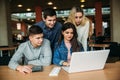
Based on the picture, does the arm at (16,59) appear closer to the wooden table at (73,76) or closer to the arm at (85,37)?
the wooden table at (73,76)

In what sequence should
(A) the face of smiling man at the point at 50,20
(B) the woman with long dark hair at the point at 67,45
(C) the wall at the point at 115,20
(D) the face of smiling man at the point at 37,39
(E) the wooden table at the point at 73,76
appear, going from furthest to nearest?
(C) the wall at the point at 115,20
(A) the face of smiling man at the point at 50,20
(B) the woman with long dark hair at the point at 67,45
(D) the face of smiling man at the point at 37,39
(E) the wooden table at the point at 73,76

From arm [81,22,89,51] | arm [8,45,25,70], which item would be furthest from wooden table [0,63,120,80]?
arm [81,22,89,51]

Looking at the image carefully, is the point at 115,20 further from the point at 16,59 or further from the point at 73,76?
the point at 73,76

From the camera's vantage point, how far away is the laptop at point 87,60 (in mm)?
1984

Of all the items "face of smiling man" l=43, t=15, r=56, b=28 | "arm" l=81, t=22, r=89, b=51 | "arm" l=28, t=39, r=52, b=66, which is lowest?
"arm" l=28, t=39, r=52, b=66

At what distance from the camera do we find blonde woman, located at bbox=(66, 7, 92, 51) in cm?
308

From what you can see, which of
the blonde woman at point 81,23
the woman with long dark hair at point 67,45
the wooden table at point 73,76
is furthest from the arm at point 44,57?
the blonde woman at point 81,23

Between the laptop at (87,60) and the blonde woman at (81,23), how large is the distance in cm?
93

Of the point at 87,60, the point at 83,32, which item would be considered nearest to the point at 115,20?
the point at 83,32

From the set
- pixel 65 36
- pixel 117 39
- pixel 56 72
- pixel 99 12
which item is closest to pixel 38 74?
pixel 56 72

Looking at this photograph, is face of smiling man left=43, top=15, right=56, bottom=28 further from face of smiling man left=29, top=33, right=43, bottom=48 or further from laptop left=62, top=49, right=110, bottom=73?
laptop left=62, top=49, right=110, bottom=73

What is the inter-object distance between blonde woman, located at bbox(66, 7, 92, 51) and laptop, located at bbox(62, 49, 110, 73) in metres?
0.93

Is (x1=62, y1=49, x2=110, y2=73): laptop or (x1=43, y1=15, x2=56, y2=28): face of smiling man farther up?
(x1=43, y1=15, x2=56, y2=28): face of smiling man

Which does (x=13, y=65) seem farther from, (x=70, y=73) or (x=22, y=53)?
(x=70, y=73)
